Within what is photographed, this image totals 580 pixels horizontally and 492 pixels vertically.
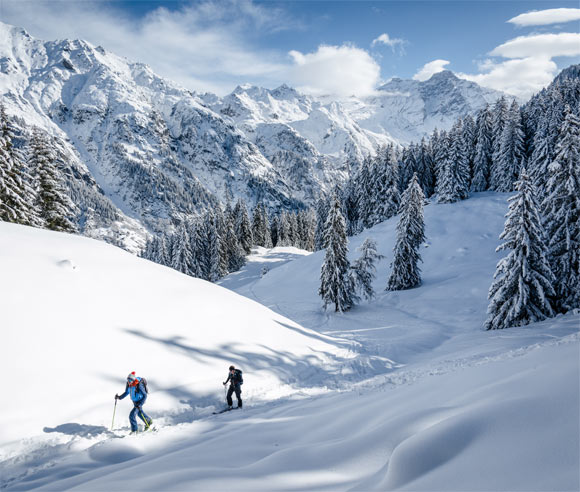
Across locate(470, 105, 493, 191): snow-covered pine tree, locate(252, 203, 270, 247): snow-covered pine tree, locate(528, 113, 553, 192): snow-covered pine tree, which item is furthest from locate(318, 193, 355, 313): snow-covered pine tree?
locate(252, 203, 270, 247): snow-covered pine tree

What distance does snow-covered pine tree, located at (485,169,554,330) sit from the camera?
59.9ft

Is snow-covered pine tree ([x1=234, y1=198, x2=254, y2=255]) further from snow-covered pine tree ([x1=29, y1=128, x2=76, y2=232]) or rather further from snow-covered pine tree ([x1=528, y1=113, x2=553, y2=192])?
snow-covered pine tree ([x1=528, y1=113, x2=553, y2=192])

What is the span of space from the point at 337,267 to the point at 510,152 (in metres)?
39.4

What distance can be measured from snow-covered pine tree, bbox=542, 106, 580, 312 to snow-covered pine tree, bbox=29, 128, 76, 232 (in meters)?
35.9

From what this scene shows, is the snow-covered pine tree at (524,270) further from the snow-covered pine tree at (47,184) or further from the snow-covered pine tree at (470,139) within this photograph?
the snow-covered pine tree at (470,139)

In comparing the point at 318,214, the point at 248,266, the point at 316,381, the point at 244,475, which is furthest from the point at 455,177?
the point at 244,475

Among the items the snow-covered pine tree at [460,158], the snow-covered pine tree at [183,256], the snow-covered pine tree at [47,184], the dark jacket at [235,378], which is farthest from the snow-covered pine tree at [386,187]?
the dark jacket at [235,378]

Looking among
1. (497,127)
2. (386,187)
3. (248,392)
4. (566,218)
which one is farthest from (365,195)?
(248,392)

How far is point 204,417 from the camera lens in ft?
31.9

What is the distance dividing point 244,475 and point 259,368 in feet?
29.3

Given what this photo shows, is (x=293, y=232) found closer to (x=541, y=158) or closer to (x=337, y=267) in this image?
(x=541, y=158)

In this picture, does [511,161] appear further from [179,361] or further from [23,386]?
[23,386]

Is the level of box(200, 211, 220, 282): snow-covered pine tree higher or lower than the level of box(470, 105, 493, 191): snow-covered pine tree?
lower

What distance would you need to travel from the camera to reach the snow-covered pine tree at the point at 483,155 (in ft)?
181
